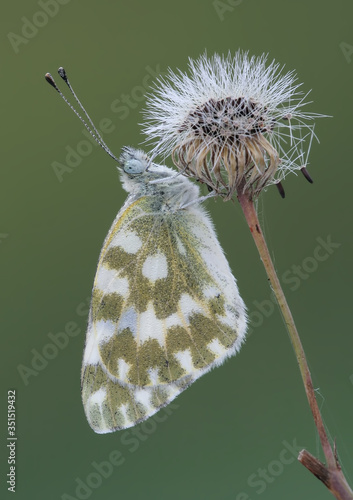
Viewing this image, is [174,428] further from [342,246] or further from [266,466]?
[342,246]

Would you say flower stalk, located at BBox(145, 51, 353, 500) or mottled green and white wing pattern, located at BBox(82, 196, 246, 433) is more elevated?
flower stalk, located at BBox(145, 51, 353, 500)

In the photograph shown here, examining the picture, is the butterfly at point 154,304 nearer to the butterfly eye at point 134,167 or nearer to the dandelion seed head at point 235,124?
the butterfly eye at point 134,167

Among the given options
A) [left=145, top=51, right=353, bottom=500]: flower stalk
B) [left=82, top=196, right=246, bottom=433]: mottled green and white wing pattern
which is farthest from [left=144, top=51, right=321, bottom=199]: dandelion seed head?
[left=82, top=196, right=246, bottom=433]: mottled green and white wing pattern

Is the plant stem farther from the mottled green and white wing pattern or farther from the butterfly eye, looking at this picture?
the butterfly eye

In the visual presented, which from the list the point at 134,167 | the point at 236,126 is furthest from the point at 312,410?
the point at 134,167

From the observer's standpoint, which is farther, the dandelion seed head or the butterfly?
the butterfly

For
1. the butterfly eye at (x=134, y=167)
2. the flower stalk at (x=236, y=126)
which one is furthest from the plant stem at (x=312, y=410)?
the butterfly eye at (x=134, y=167)

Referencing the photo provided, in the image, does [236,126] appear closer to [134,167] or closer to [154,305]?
[134,167]
